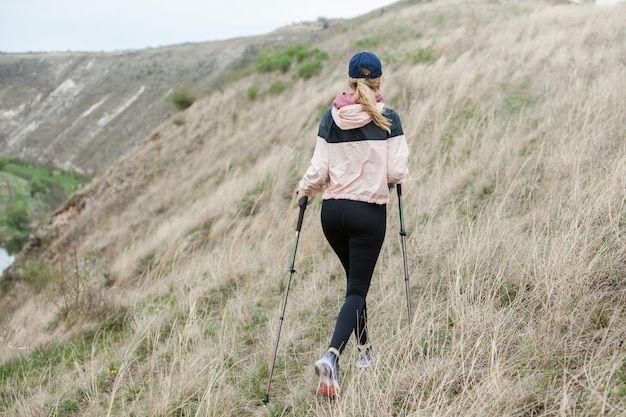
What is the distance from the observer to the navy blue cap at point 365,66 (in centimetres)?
Result: 311

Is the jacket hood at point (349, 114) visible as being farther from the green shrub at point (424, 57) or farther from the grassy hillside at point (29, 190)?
the grassy hillside at point (29, 190)

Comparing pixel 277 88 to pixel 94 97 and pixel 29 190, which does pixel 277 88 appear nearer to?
pixel 29 190

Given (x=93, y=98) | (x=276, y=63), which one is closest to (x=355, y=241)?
(x=276, y=63)

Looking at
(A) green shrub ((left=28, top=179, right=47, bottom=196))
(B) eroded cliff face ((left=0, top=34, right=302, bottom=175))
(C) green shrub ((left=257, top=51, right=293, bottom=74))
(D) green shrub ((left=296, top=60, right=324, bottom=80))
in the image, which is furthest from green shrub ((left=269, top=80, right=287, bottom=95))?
(A) green shrub ((left=28, top=179, right=47, bottom=196))

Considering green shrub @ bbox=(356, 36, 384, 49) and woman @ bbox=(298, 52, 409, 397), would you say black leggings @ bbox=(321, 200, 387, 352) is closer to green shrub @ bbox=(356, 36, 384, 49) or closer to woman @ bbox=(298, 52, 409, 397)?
woman @ bbox=(298, 52, 409, 397)

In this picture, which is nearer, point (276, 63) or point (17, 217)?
point (276, 63)

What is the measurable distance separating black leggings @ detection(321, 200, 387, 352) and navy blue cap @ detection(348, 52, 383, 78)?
32.7 inches

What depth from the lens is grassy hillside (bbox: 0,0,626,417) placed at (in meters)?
2.67

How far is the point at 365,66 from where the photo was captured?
3.11 m

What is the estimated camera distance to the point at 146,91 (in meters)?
73.9

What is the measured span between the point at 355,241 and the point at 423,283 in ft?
4.06

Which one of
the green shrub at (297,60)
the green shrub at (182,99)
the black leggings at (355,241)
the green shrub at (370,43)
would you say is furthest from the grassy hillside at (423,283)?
the green shrub at (182,99)

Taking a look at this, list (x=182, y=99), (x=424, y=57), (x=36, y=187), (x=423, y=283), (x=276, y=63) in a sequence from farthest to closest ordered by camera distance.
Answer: (x=36, y=187)
(x=182, y=99)
(x=276, y=63)
(x=424, y=57)
(x=423, y=283)

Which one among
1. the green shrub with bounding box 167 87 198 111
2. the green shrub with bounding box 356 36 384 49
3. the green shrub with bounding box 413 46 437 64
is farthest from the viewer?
the green shrub with bounding box 167 87 198 111
